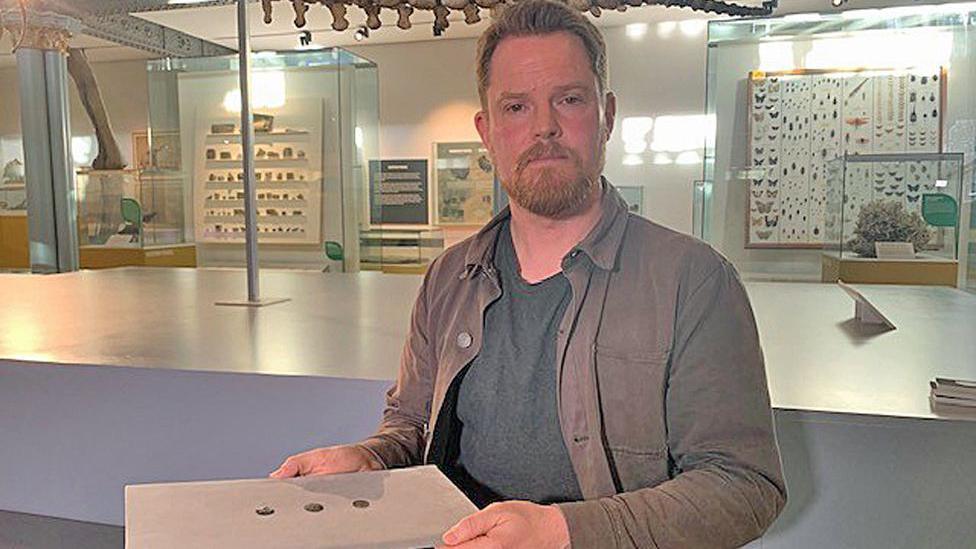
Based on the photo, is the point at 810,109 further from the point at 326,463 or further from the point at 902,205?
the point at 326,463

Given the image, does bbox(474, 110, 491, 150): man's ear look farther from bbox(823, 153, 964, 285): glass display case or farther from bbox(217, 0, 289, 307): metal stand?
bbox(823, 153, 964, 285): glass display case

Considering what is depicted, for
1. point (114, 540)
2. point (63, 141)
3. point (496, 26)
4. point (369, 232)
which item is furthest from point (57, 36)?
point (496, 26)

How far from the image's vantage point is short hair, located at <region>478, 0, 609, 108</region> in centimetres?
107

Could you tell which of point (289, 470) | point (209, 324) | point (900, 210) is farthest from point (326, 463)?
point (900, 210)

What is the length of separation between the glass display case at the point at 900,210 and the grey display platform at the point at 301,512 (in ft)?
14.7

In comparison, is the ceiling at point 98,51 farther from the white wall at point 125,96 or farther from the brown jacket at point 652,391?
the brown jacket at point 652,391

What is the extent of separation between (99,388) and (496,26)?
4.45 ft

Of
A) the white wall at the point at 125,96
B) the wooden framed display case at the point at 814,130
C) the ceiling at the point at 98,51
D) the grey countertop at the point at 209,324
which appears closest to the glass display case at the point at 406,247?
the wooden framed display case at the point at 814,130

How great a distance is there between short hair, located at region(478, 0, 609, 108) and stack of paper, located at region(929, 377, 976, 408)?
873mm

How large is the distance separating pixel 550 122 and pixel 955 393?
3.07 feet

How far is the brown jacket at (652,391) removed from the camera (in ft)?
2.98

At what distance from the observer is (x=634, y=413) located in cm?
101

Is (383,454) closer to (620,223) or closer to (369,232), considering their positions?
(620,223)

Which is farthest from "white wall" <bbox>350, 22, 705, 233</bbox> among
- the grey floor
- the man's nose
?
the man's nose
